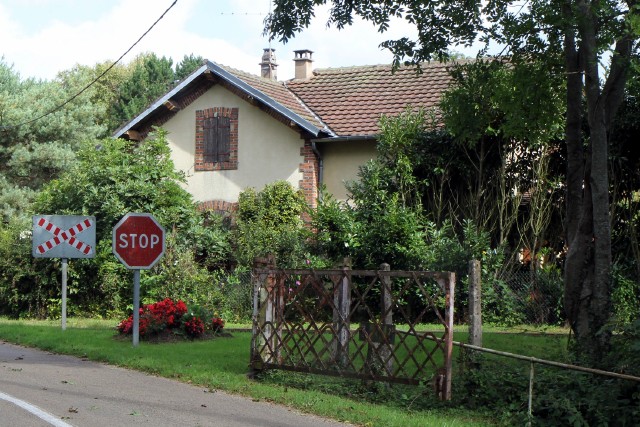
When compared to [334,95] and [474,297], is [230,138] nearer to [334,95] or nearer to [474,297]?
[334,95]

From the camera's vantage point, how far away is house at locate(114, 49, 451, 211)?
26.2 metres

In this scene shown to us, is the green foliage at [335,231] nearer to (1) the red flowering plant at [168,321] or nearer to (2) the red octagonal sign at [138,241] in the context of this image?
(1) the red flowering plant at [168,321]

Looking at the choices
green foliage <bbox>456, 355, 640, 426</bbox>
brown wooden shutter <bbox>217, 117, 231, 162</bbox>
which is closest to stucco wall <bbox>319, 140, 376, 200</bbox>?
brown wooden shutter <bbox>217, 117, 231, 162</bbox>

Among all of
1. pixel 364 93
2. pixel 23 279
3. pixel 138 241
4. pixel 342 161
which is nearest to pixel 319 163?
pixel 342 161

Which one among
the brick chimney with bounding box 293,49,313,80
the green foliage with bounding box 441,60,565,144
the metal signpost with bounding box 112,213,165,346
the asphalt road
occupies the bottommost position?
the asphalt road

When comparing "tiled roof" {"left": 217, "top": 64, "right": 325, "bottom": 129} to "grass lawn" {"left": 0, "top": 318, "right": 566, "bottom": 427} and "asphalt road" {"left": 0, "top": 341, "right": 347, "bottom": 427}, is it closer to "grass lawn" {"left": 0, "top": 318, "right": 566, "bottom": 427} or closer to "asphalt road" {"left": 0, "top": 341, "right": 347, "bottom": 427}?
"grass lawn" {"left": 0, "top": 318, "right": 566, "bottom": 427}

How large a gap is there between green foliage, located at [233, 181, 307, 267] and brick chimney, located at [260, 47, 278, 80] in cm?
894

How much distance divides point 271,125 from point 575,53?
14267 mm

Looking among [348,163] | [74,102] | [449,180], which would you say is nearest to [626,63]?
[449,180]

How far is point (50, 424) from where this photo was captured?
9211 millimetres

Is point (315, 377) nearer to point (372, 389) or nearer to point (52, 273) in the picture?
point (372, 389)

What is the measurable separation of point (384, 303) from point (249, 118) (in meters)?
16.6

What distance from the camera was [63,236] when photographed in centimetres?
1888

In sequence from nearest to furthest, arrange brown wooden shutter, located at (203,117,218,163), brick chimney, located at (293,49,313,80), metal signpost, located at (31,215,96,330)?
metal signpost, located at (31,215,96,330), brown wooden shutter, located at (203,117,218,163), brick chimney, located at (293,49,313,80)
